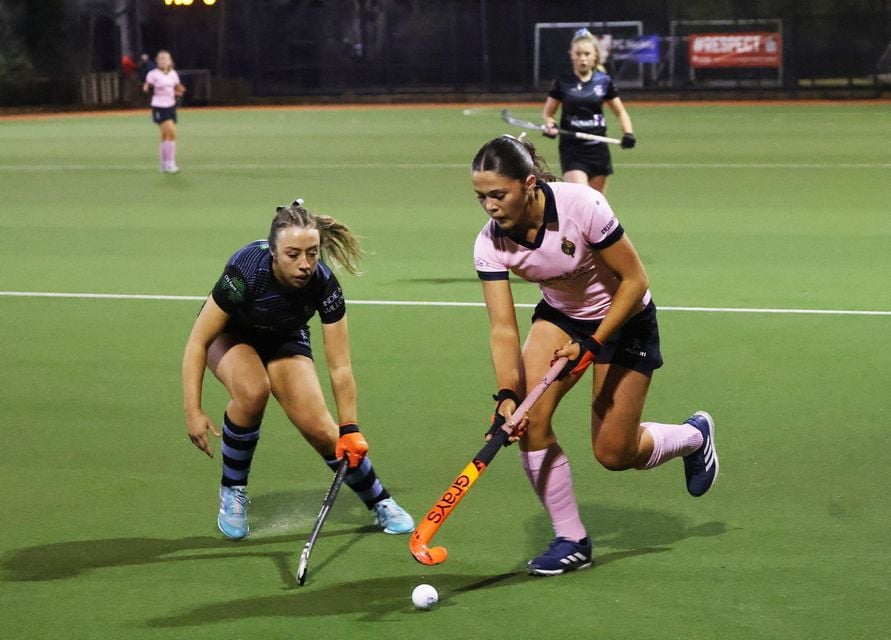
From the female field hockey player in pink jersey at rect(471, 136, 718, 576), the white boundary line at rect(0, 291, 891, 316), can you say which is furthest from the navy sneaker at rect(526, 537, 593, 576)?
the white boundary line at rect(0, 291, 891, 316)

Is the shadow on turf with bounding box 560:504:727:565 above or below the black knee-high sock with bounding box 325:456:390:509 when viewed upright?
below

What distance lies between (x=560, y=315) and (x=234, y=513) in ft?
5.47

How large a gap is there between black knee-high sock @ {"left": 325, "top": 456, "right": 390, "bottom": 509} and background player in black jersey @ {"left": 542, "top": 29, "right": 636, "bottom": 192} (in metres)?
7.58

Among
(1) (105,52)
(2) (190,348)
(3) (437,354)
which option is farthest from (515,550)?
(1) (105,52)

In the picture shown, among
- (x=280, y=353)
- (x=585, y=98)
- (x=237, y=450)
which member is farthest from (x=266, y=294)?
(x=585, y=98)

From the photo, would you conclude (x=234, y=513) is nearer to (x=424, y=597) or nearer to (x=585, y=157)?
(x=424, y=597)

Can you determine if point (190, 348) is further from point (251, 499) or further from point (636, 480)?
point (636, 480)

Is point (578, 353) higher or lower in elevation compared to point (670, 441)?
higher

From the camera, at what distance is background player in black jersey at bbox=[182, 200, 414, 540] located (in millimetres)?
5844

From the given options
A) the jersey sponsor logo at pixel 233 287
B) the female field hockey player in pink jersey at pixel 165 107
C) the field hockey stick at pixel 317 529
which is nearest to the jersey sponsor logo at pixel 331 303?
the jersey sponsor logo at pixel 233 287

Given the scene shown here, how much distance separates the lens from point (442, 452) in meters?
7.53

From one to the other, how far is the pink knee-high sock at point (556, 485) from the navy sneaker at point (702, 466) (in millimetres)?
939

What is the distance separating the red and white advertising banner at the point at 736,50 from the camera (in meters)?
40.2

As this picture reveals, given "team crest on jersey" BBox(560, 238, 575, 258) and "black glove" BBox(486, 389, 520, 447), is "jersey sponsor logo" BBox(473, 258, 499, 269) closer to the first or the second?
"team crest on jersey" BBox(560, 238, 575, 258)
